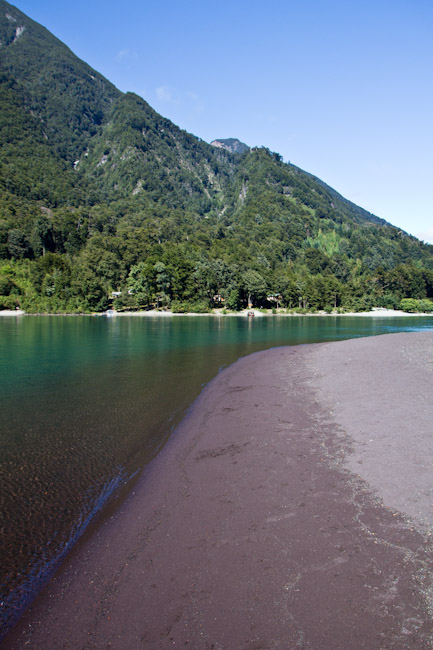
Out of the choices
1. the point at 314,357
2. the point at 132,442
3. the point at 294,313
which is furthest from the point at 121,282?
the point at 132,442

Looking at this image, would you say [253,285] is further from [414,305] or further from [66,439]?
[66,439]

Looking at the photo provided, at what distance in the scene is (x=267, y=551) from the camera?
6.21m

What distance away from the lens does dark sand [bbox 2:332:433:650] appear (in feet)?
15.7

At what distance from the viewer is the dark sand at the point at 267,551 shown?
15.7ft

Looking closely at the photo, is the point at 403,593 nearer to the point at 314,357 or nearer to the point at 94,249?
the point at 314,357

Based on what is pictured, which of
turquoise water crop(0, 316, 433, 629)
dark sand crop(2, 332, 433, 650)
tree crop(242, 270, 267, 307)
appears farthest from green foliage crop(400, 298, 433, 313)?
dark sand crop(2, 332, 433, 650)

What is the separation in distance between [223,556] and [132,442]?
266 inches

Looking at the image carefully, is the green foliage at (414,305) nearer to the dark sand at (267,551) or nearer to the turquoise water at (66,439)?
the turquoise water at (66,439)

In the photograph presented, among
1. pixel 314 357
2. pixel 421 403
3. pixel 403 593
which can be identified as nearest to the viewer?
pixel 403 593

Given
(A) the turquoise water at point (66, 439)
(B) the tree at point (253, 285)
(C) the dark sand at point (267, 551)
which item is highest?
(B) the tree at point (253, 285)

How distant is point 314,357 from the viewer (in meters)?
26.5

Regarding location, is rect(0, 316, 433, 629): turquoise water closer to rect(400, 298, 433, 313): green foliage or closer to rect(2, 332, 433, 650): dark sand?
rect(2, 332, 433, 650): dark sand

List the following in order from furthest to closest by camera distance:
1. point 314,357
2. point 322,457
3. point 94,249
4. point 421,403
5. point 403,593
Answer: point 94,249 → point 314,357 → point 421,403 → point 322,457 → point 403,593

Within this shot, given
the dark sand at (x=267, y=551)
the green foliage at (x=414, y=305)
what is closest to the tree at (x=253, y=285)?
the green foliage at (x=414, y=305)
